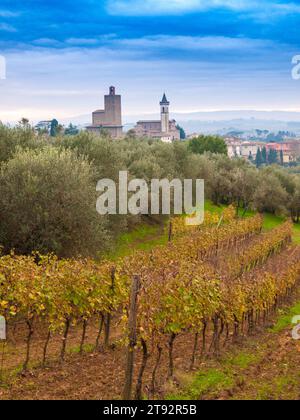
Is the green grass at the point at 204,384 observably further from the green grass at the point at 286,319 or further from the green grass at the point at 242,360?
the green grass at the point at 286,319

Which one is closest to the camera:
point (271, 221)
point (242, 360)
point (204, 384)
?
point (204, 384)

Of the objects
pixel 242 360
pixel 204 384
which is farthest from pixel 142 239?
pixel 204 384

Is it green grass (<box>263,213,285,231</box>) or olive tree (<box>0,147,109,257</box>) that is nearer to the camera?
olive tree (<box>0,147,109,257</box>)

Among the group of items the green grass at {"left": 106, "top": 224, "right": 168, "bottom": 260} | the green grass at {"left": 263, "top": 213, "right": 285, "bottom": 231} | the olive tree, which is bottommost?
the green grass at {"left": 263, "top": 213, "right": 285, "bottom": 231}

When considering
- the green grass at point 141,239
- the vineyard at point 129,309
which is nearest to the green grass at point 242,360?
the vineyard at point 129,309

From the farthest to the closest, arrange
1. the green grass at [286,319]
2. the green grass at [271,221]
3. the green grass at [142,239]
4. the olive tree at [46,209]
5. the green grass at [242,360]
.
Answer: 1. the green grass at [271,221]
2. the green grass at [142,239]
3. the olive tree at [46,209]
4. the green grass at [286,319]
5. the green grass at [242,360]

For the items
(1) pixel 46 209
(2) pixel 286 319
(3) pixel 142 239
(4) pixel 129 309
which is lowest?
(2) pixel 286 319

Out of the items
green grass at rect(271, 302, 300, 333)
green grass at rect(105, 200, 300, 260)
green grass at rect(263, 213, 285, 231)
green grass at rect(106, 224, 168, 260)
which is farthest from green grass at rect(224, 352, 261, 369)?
green grass at rect(263, 213, 285, 231)

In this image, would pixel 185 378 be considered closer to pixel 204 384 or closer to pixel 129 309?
pixel 204 384

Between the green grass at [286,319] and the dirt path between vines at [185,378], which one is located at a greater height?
the dirt path between vines at [185,378]

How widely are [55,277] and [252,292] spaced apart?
7.72 metres

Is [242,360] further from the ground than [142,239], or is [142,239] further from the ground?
[242,360]

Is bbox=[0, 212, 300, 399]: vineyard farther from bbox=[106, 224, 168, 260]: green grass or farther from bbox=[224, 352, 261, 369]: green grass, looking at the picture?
bbox=[106, 224, 168, 260]: green grass

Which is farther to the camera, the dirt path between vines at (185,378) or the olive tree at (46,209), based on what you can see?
the olive tree at (46,209)
